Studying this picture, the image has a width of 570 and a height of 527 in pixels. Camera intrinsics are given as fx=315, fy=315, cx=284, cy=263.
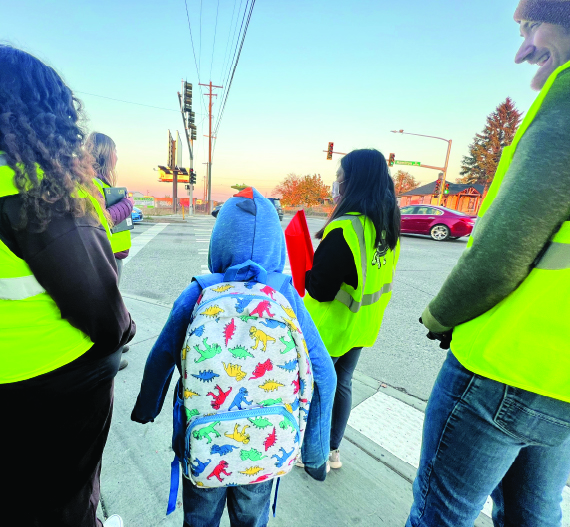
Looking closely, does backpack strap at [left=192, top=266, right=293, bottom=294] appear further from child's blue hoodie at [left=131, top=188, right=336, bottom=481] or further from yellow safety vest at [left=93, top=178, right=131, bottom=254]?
yellow safety vest at [left=93, top=178, right=131, bottom=254]

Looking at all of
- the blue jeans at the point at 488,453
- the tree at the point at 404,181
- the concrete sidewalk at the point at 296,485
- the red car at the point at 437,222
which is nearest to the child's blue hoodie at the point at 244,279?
the blue jeans at the point at 488,453

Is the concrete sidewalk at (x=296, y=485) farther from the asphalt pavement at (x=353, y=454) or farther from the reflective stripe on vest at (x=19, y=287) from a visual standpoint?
the reflective stripe on vest at (x=19, y=287)

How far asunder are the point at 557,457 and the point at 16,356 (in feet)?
5.62

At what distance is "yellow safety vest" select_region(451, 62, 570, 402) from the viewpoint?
2.39ft

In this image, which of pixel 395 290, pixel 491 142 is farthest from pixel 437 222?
pixel 491 142

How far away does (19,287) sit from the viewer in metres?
0.96

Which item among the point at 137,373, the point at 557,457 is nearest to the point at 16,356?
the point at 557,457

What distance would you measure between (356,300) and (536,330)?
3.11 feet

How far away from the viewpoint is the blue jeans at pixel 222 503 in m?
1.20

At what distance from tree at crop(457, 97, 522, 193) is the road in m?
39.6

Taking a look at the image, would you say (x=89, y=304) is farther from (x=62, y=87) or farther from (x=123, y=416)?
(x=123, y=416)

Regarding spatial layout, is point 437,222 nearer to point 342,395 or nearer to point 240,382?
point 342,395

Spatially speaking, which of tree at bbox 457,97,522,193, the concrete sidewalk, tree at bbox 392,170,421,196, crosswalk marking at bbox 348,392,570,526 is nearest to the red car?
crosswalk marking at bbox 348,392,570,526

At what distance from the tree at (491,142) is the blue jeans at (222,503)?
158 feet
